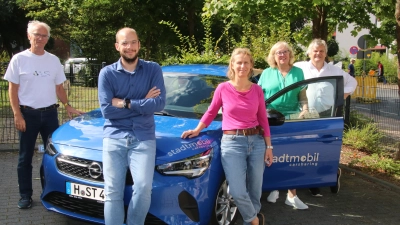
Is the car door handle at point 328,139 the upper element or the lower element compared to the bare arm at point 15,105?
lower

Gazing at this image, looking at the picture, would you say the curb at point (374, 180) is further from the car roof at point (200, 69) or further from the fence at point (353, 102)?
the car roof at point (200, 69)

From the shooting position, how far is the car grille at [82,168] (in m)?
3.59

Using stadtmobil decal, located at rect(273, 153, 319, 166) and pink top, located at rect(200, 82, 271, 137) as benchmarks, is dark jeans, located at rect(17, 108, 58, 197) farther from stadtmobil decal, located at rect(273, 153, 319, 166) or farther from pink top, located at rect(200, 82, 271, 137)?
stadtmobil decal, located at rect(273, 153, 319, 166)

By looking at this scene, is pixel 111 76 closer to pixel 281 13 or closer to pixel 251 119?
pixel 251 119

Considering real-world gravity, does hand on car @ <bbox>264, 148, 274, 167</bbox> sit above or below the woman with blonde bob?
below

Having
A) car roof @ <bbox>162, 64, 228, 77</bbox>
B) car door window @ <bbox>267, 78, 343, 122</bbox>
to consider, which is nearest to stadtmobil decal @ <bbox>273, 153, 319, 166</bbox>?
car door window @ <bbox>267, 78, 343, 122</bbox>

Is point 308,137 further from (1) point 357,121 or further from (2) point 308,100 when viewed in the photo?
(1) point 357,121

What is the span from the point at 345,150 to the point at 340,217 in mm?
3767

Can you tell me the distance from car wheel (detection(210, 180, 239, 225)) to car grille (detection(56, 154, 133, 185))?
2.72 ft

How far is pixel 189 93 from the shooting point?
4977mm

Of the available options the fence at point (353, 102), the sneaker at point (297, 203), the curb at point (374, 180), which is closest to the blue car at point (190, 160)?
the sneaker at point (297, 203)

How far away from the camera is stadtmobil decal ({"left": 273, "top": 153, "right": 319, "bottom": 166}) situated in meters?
4.44

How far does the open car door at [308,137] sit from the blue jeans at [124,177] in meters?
1.40

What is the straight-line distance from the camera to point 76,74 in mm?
8062
